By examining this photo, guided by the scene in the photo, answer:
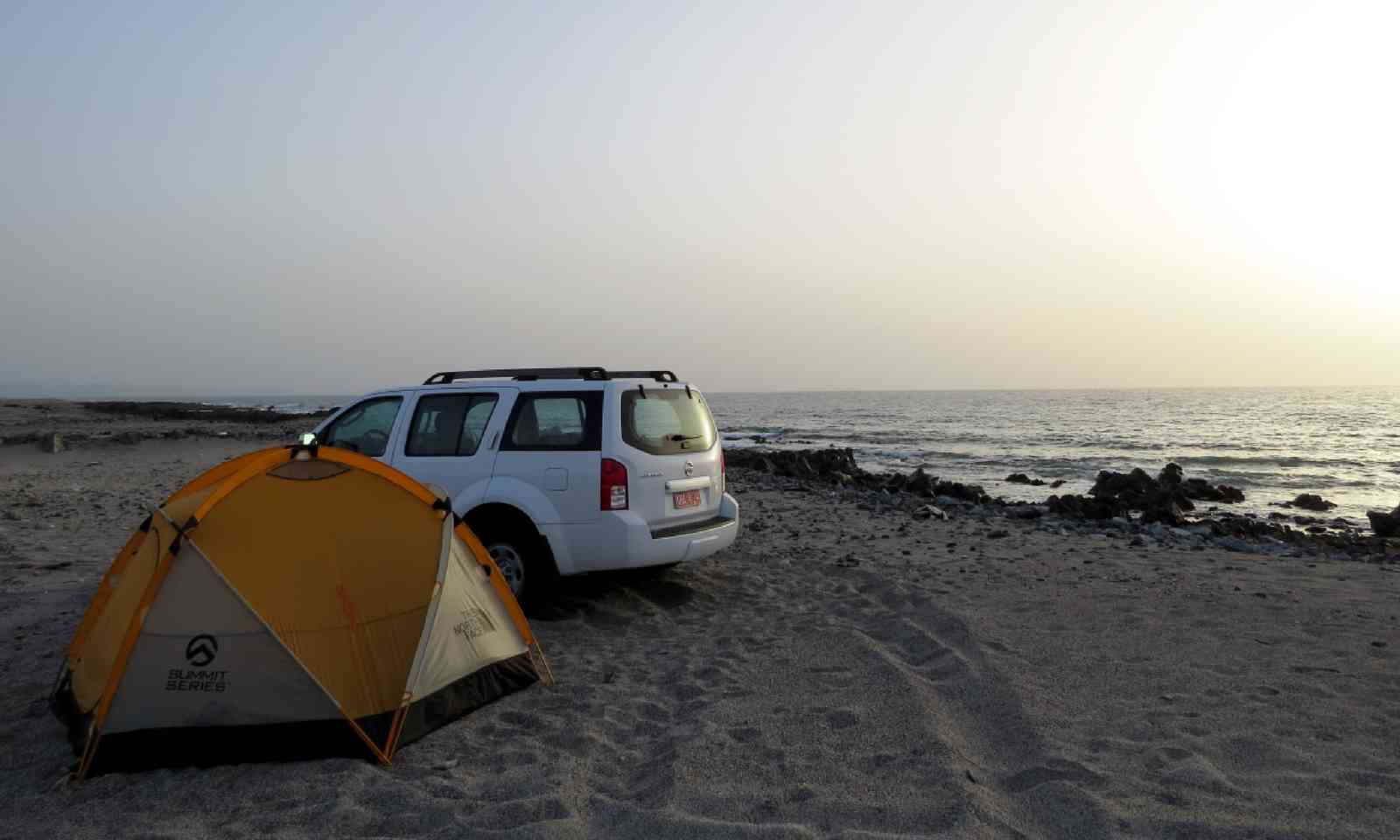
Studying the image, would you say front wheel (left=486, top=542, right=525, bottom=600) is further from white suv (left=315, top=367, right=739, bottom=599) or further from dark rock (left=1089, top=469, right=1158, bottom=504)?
dark rock (left=1089, top=469, right=1158, bottom=504)

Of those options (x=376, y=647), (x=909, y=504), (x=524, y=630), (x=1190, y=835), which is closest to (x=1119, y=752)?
(x=1190, y=835)

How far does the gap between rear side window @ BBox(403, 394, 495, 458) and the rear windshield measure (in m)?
1.20

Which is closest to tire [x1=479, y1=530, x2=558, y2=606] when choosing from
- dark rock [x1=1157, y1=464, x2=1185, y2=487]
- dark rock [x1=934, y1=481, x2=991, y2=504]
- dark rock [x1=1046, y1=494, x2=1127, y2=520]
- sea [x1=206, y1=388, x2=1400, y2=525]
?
dark rock [x1=1046, y1=494, x2=1127, y2=520]

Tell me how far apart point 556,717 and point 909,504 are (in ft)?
39.2

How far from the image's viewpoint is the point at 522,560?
726 centimetres

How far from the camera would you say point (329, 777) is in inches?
171

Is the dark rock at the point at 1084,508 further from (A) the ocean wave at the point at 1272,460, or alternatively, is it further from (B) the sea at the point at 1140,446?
(A) the ocean wave at the point at 1272,460

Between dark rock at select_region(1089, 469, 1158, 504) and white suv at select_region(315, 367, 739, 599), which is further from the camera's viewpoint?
dark rock at select_region(1089, 469, 1158, 504)

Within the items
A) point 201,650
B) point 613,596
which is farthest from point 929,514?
point 201,650

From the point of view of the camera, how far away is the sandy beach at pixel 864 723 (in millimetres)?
3920

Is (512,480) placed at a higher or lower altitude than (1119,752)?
higher

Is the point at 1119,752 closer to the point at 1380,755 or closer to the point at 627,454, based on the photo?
the point at 1380,755

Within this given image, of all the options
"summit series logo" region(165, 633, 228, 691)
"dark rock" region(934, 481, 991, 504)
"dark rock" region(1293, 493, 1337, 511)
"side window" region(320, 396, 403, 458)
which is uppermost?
"side window" region(320, 396, 403, 458)

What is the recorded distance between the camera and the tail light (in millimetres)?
6965
